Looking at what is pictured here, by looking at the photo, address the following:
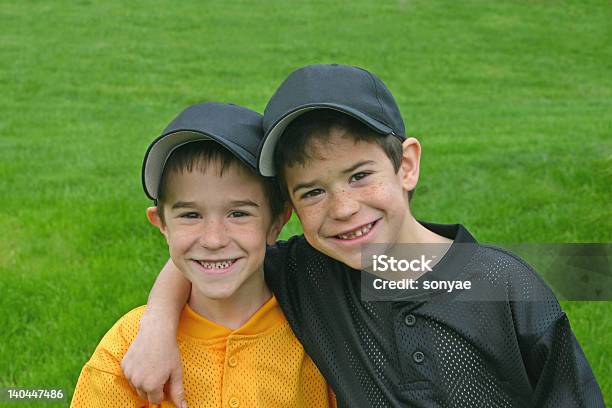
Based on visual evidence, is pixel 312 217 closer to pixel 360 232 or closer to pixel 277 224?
pixel 360 232

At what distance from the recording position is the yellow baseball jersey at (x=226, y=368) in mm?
2285

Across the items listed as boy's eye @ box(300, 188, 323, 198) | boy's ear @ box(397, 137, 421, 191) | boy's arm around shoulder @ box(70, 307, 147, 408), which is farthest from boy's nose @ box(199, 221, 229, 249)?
boy's ear @ box(397, 137, 421, 191)

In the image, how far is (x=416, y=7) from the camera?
17641 mm

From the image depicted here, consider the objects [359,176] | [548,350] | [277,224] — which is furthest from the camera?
[277,224]

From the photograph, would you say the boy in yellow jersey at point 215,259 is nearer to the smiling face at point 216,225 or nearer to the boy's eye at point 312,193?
the smiling face at point 216,225

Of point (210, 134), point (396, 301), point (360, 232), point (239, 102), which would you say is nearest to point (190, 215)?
point (210, 134)

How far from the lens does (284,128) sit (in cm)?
221

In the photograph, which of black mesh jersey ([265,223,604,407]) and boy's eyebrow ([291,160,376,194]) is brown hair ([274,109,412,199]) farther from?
black mesh jersey ([265,223,604,407])

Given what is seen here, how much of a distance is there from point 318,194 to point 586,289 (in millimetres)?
1039

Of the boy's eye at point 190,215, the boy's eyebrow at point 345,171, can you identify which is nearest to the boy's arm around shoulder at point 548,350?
the boy's eyebrow at point 345,171

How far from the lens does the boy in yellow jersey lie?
2.28 m

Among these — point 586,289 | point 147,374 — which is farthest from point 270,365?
point 586,289

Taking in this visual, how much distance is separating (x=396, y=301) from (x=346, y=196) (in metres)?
0.31

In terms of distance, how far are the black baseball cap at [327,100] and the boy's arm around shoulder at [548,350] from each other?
54 cm
